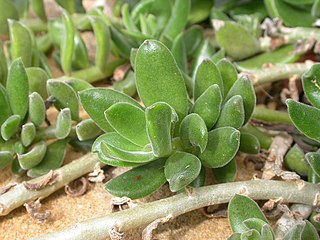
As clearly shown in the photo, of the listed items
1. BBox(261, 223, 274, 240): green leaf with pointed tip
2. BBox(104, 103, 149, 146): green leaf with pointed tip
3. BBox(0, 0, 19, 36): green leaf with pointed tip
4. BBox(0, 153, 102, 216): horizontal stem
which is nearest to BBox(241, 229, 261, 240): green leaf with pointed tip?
BBox(261, 223, 274, 240): green leaf with pointed tip

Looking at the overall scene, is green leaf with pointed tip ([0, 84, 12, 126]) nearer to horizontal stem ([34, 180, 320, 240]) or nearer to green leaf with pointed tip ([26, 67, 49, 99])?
green leaf with pointed tip ([26, 67, 49, 99])

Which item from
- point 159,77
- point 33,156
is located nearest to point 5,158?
point 33,156

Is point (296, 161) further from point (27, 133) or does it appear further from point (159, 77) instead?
point (27, 133)

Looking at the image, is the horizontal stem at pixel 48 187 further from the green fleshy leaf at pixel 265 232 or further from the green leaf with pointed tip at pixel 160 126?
the green fleshy leaf at pixel 265 232

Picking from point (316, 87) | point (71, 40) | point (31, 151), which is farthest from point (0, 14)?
point (316, 87)

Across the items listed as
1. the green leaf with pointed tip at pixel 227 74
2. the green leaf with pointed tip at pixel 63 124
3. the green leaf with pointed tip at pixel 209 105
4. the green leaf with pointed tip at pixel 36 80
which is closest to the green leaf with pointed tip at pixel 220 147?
the green leaf with pointed tip at pixel 209 105

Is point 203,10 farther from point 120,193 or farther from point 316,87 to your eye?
point 120,193
